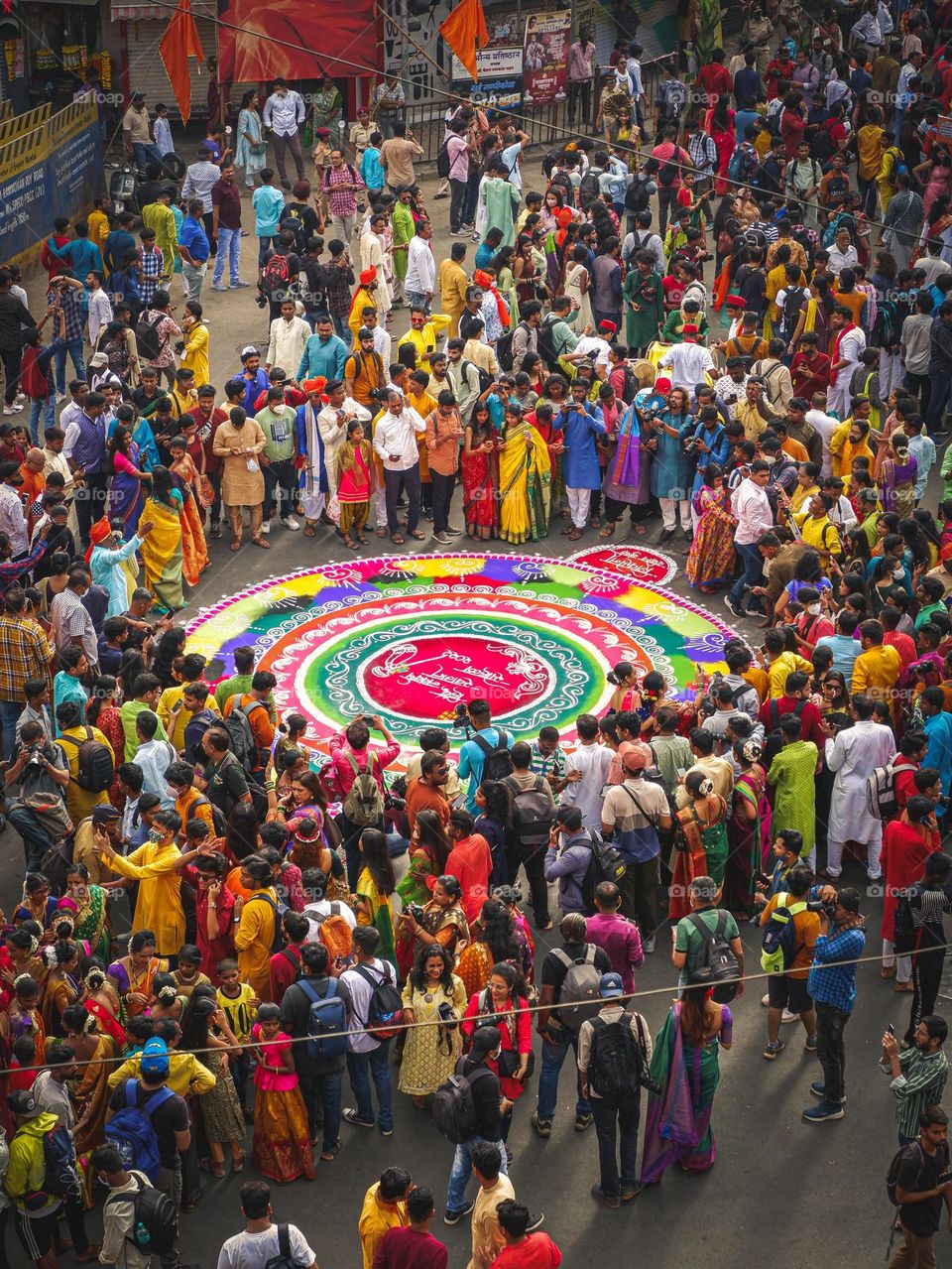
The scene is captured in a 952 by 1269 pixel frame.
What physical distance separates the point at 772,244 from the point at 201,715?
9459 millimetres

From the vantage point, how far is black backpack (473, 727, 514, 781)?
11133 millimetres

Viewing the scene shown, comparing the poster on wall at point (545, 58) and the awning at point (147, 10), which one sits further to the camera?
the poster on wall at point (545, 58)

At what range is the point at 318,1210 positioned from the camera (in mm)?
9125

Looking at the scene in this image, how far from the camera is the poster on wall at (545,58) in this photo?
2530 centimetres

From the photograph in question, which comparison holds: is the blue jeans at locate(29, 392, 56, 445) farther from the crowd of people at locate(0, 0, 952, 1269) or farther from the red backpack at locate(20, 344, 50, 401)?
the red backpack at locate(20, 344, 50, 401)

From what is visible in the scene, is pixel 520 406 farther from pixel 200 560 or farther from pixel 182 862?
pixel 182 862

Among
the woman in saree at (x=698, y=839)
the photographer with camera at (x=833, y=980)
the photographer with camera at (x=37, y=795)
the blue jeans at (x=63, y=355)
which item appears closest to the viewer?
the photographer with camera at (x=833, y=980)

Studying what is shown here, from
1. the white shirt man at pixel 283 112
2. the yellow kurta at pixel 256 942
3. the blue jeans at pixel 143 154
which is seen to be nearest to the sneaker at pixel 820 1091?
the yellow kurta at pixel 256 942

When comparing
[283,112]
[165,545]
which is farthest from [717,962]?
[283,112]

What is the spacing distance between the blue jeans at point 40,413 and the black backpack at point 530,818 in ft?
26.3

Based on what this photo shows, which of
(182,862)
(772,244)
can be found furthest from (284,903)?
(772,244)

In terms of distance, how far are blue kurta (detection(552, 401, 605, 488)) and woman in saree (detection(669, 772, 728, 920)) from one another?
17.9 ft

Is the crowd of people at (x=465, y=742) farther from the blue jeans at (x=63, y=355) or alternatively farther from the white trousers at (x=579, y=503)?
the blue jeans at (x=63, y=355)

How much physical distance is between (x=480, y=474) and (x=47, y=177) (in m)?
8.41
